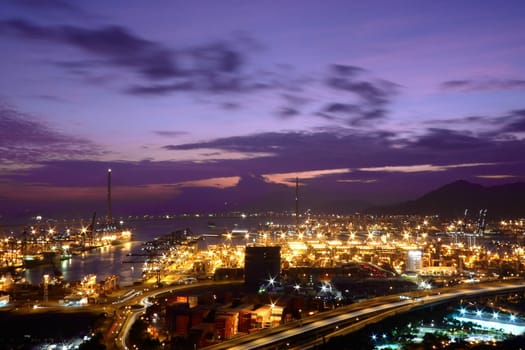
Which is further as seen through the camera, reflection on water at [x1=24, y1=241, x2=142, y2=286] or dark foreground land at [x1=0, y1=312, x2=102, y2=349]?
reflection on water at [x1=24, y1=241, x2=142, y2=286]

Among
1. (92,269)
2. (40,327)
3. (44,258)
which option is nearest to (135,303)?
(40,327)

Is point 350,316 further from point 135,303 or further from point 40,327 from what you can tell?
point 40,327

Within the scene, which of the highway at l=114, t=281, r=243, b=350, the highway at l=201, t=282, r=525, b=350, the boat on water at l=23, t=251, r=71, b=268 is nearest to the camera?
the highway at l=201, t=282, r=525, b=350

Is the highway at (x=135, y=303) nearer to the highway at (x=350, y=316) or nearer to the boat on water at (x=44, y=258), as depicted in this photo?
the highway at (x=350, y=316)

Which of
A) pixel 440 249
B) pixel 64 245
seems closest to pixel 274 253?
pixel 440 249

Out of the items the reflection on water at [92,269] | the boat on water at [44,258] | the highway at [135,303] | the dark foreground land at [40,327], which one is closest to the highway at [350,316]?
the highway at [135,303]

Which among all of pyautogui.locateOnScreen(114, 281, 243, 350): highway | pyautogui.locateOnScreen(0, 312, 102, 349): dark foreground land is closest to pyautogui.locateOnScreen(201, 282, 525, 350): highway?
pyautogui.locateOnScreen(114, 281, 243, 350): highway

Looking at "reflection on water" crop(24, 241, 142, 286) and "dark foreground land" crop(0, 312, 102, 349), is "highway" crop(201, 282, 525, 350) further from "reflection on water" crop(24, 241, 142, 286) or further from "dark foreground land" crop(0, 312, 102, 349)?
"reflection on water" crop(24, 241, 142, 286)

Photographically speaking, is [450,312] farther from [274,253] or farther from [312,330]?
[274,253]

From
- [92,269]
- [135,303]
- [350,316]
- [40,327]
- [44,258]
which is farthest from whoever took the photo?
[44,258]
